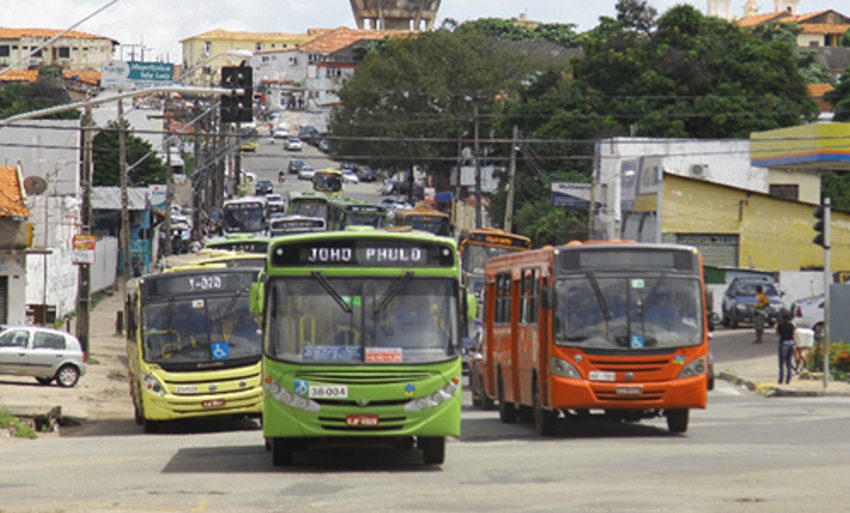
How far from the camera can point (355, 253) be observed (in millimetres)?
17609

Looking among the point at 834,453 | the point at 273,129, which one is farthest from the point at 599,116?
the point at 273,129

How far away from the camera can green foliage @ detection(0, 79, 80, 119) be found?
110 m

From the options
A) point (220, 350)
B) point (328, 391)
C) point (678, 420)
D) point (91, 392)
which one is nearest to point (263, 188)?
point (91, 392)

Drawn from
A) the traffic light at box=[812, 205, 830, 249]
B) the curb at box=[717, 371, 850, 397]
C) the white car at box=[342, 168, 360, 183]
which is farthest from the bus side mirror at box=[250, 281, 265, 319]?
the white car at box=[342, 168, 360, 183]

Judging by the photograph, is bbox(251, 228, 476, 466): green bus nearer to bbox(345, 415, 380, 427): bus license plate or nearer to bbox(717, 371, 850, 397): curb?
bbox(345, 415, 380, 427): bus license plate

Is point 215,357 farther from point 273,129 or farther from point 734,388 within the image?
point 273,129

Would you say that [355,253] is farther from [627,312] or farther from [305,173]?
[305,173]

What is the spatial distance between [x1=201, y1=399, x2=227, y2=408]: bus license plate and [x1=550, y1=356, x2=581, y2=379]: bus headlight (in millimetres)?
5540

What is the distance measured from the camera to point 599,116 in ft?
271

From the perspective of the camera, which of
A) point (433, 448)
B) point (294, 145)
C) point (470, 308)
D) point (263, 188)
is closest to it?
point (433, 448)

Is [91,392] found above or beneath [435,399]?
beneath

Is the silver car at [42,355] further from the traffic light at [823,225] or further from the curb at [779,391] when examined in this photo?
the traffic light at [823,225]

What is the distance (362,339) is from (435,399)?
0.97m

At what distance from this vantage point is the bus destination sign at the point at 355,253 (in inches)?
693
